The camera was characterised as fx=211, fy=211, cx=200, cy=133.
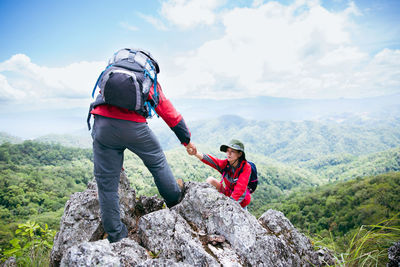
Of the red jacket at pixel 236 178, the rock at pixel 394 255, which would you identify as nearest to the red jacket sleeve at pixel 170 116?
the red jacket at pixel 236 178

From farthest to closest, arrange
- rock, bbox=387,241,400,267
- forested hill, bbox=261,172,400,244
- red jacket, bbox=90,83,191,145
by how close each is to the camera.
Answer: forested hill, bbox=261,172,400,244 → red jacket, bbox=90,83,191,145 → rock, bbox=387,241,400,267

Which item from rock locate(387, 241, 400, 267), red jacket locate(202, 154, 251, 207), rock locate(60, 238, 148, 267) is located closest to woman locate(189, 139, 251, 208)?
red jacket locate(202, 154, 251, 207)

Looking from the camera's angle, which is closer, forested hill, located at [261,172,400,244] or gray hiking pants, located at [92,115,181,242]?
gray hiking pants, located at [92,115,181,242]

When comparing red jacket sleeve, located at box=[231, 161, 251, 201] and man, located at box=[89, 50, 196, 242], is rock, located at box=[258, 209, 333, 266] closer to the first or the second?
red jacket sleeve, located at box=[231, 161, 251, 201]

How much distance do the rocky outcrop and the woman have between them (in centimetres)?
74

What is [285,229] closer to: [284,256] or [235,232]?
[284,256]

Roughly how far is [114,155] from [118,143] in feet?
0.99

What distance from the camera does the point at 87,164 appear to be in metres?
→ 138

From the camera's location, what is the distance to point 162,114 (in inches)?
165

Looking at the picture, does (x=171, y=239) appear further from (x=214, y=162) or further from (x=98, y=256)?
(x=214, y=162)

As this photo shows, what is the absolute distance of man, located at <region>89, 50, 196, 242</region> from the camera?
3.67m

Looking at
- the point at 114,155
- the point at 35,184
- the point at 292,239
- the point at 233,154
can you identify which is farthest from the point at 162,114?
the point at 35,184

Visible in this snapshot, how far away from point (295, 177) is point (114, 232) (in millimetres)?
214786

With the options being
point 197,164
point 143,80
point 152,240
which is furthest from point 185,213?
point 197,164
